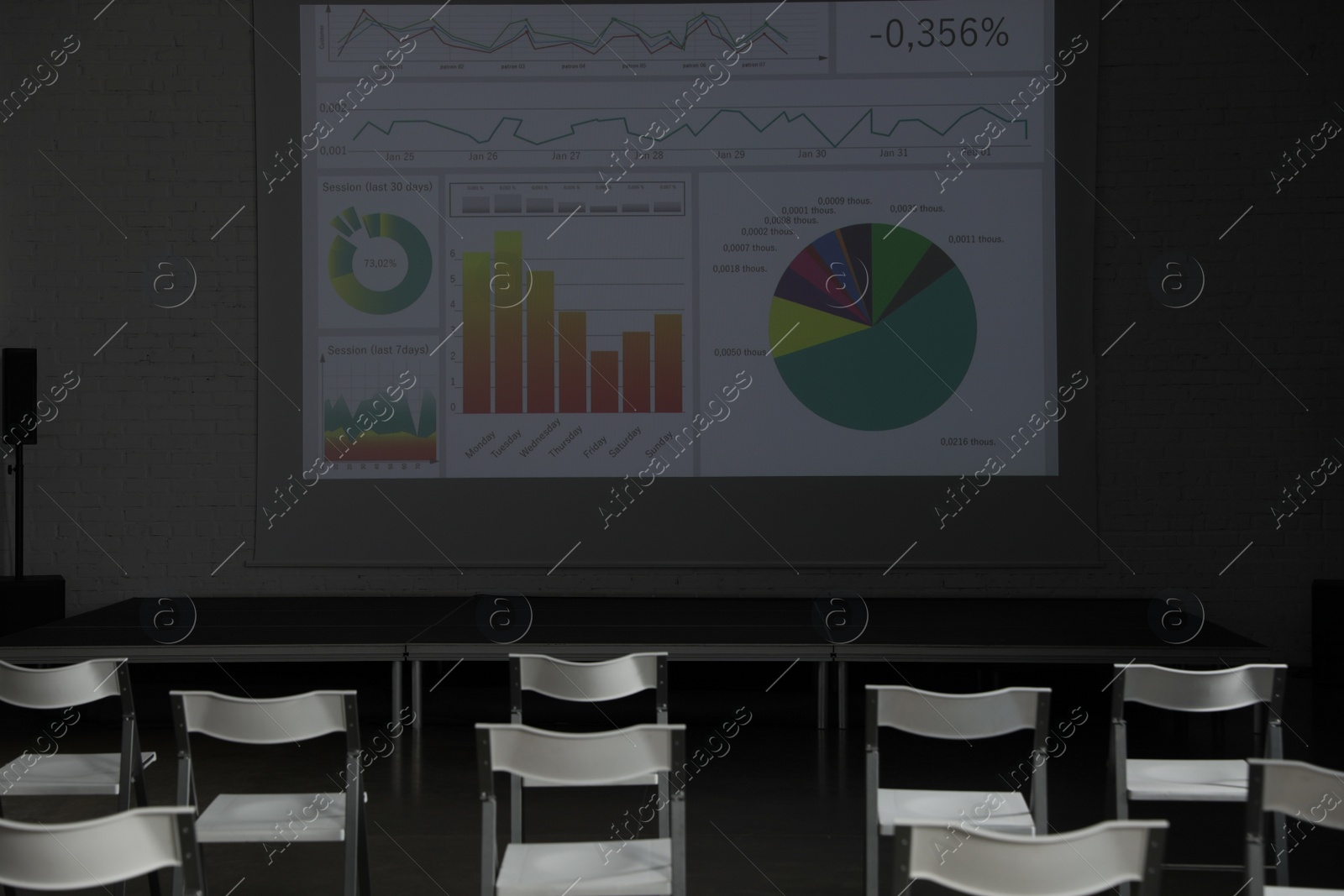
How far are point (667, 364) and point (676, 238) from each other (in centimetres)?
64

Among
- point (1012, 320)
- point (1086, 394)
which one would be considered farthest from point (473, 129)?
point (1086, 394)

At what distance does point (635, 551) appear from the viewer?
18.9 ft

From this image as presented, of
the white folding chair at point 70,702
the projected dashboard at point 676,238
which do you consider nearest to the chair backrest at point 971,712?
the white folding chair at point 70,702

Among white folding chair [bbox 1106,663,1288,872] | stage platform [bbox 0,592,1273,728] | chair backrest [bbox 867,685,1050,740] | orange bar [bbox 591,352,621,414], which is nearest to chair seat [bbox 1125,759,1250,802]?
white folding chair [bbox 1106,663,1288,872]

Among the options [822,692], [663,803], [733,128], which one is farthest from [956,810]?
[733,128]

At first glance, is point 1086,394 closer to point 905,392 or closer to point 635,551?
point 905,392

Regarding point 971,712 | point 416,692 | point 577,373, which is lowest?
point 416,692

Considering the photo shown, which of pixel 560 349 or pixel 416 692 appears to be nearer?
pixel 416 692

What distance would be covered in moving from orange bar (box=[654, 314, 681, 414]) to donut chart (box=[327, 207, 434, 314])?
1.21m

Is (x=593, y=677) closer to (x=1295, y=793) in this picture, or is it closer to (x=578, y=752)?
(x=578, y=752)

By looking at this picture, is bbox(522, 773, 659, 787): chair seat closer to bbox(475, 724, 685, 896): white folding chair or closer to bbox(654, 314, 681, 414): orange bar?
bbox(475, 724, 685, 896): white folding chair

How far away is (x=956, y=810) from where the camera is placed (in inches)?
105

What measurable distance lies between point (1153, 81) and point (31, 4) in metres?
5.78

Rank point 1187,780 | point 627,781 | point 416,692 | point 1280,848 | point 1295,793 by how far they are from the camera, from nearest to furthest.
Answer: point 1295,793 → point 627,781 → point 1280,848 → point 1187,780 → point 416,692
